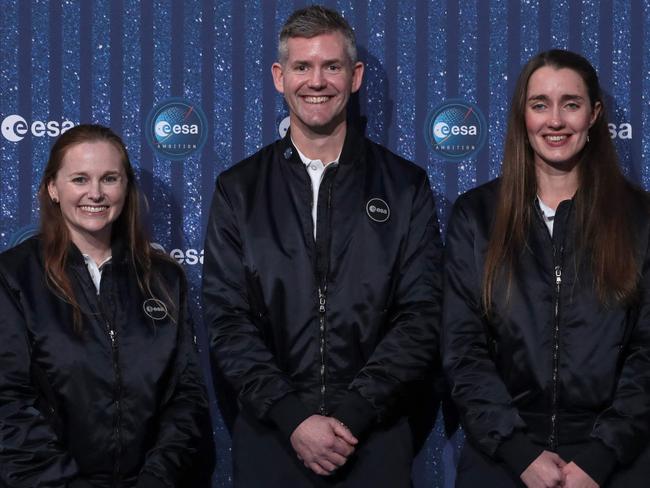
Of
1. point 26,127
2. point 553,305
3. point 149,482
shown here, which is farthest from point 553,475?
point 26,127

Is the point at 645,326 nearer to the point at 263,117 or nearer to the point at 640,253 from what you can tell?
the point at 640,253

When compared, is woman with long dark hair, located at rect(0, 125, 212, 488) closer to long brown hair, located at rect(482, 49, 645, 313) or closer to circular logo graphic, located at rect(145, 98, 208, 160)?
circular logo graphic, located at rect(145, 98, 208, 160)

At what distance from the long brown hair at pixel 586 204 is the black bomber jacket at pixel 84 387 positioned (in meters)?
0.87

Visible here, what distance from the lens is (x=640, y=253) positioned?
2.76m

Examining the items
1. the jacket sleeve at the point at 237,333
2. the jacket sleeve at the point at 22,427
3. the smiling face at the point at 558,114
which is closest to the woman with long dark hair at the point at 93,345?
the jacket sleeve at the point at 22,427

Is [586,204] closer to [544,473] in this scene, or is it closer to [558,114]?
[558,114]

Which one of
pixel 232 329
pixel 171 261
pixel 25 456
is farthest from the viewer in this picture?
pixel 171 261

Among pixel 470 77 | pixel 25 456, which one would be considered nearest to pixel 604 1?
pixel 470 77

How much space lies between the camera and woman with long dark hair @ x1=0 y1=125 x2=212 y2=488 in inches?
107

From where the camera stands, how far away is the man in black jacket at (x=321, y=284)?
2.80m

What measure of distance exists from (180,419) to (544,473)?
3.06 ft

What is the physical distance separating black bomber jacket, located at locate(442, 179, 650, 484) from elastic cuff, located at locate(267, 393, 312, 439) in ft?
1.26

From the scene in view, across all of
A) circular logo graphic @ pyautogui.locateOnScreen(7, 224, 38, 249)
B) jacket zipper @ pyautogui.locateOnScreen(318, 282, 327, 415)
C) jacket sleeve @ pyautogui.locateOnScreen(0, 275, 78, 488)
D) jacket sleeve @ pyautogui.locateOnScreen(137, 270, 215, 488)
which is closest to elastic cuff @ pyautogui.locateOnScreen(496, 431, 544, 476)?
jacket zipper @ pyautogui.locateOnScreen(318, 282, 327, 415)

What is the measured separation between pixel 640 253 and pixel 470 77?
2.90ft
